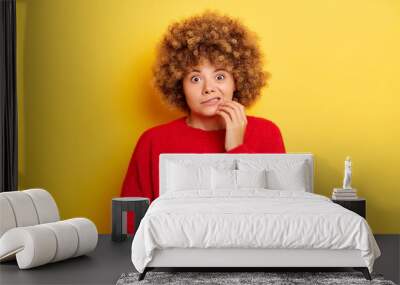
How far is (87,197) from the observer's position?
7.04 metres

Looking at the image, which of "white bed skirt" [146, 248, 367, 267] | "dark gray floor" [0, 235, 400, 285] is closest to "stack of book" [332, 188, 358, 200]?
"dark gray floor" [0, 235, 400, 285]

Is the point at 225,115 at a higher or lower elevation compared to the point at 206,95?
lower

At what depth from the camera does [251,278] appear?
15.6 ft

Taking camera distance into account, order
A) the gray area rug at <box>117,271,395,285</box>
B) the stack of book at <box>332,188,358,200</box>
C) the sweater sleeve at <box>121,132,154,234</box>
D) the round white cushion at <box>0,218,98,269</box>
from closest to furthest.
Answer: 1. the gray area rug at <box>117,271,395,285</box>
2. the round white cushion at <box>0,218,98,269</box>
3. the stack of book at <box>332,188,358,200</box>
4. the sweater sleeve at <box>121,132,154,234</box>

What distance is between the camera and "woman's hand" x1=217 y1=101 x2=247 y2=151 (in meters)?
6.76

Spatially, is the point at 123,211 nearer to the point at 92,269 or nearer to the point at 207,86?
the point at 92,269

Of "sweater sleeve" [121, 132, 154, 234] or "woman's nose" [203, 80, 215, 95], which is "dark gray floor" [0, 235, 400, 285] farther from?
"woman's nose" [203, 80, 215, 95]

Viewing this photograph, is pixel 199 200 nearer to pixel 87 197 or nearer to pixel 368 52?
pixel 87 197

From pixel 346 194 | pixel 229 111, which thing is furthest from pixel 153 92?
pixel 346 194

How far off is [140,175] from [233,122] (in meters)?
1.11

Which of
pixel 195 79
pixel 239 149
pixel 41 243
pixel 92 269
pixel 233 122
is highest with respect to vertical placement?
pixel 195 79

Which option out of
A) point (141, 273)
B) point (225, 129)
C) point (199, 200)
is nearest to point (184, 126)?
point (225, 129)

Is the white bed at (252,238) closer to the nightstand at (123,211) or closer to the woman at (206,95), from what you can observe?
the nightstand at (123,211)

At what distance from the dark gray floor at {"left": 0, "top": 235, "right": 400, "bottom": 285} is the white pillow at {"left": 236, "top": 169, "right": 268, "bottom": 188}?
48.0 inches
